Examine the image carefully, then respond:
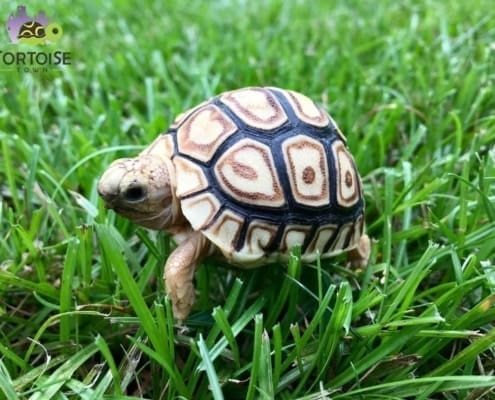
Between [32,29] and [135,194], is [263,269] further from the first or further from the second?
[32,29]

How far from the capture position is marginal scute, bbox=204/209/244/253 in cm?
116

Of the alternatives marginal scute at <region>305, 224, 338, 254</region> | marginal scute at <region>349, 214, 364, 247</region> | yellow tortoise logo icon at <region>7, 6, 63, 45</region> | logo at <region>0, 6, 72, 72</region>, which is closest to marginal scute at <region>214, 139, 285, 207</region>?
marginal scute at <region>305, 224, 338, 254</region>

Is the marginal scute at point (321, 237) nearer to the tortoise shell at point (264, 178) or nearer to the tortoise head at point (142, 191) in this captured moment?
the tortoise shell at point (264, 178)

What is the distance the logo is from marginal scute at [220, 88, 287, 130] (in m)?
1.35

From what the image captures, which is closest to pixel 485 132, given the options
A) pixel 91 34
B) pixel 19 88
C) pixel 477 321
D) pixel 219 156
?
pixel 477 321

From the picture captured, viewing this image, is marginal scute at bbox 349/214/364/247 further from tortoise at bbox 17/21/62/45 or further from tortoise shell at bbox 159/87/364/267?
tortoise at bbox 17/21/62/45

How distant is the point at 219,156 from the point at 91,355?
0.48 m

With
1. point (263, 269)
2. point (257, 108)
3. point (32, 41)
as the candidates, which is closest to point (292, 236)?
point (263, 269)

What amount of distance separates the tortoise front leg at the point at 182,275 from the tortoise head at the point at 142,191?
9 centimetres

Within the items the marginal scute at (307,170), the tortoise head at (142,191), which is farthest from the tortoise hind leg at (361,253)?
the tortoise head at (142,191)

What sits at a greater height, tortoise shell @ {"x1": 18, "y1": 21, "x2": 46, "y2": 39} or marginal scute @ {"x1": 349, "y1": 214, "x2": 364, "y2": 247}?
tortoise shell @ {"x1": 18, "y1": 21, "x2": 46, "y2": 39}

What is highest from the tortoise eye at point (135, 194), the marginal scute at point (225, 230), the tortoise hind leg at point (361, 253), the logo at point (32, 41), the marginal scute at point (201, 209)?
the logo at point (32, 41)

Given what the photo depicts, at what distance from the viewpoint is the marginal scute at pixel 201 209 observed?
1168 mm

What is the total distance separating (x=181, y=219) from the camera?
4.13ft
